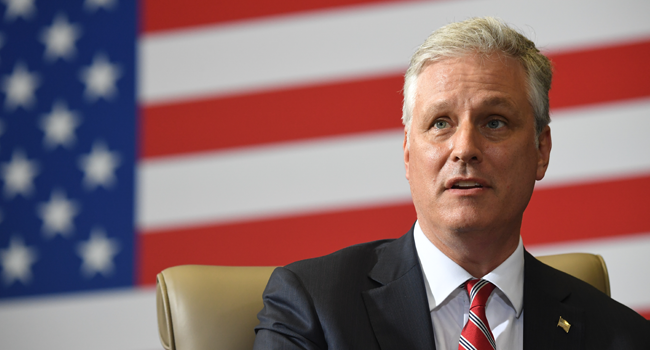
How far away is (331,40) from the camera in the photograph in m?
2.48

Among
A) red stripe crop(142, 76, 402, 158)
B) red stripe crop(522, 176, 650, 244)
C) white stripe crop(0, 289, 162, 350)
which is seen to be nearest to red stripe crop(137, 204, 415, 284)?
white stripe crop(0, 289, 162, 350)

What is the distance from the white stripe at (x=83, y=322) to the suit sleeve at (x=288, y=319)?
52.2 inches

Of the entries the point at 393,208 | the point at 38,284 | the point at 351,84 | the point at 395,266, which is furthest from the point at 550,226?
the point at 38,284

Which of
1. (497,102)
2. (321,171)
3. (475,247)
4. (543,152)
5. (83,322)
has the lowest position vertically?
(83,322)

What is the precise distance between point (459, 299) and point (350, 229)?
1.09 metres

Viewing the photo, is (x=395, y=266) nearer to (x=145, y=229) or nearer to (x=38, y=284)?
(x=145, y=229)

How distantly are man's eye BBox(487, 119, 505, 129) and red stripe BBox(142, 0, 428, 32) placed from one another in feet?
4.18

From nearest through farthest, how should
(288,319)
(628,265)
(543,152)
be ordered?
(288,319), (543,152), (628,265)

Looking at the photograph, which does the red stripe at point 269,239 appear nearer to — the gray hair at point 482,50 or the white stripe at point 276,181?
the white stripe at point 276,181

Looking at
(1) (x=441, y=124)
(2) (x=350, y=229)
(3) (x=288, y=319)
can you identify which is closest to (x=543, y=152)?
(1) (x=441, y=124)

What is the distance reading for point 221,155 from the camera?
2.46 meters

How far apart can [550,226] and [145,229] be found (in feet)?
5.50

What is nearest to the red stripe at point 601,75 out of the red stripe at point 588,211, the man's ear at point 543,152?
the red stripe at point 588,211

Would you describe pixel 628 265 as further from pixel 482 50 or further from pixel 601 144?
pixel 482 50
